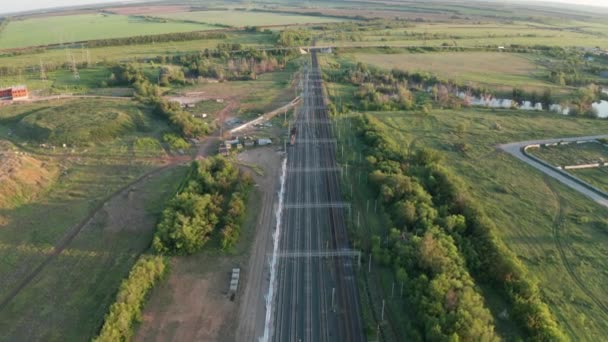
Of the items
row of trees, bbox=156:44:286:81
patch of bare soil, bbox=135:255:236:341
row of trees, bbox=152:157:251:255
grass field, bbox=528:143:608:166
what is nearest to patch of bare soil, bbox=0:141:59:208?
row of trees, bbox=152:157:251:255

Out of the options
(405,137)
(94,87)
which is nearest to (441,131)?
(405,137)

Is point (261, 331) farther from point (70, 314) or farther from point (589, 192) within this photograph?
point (589, 192)

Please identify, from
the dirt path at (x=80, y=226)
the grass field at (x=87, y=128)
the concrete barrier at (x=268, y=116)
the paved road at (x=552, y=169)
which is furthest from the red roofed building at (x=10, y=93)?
the paved road at (x=552, y=169)

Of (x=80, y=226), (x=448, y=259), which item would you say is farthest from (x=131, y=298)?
(x=448, y=259)

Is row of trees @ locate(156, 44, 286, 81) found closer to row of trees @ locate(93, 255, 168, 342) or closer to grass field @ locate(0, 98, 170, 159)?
grass field @ locate(0, 98, 170, 159)

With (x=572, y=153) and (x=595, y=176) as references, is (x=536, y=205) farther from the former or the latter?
(x=572, y=153)

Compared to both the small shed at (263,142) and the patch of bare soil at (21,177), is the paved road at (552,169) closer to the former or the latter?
the small shed at (263,142)
